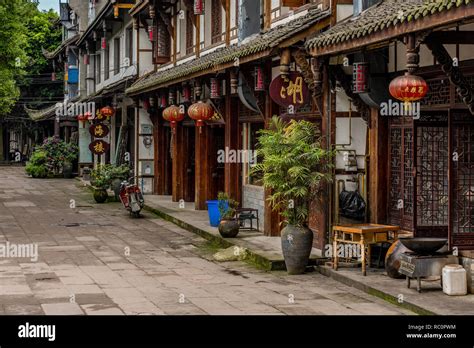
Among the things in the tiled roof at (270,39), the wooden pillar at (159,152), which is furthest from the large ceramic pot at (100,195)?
the tiled roof at (270,39)

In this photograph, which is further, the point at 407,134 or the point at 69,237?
the point at 69,237

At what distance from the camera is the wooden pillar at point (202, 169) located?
73.4 ft

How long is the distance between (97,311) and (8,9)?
19.8m

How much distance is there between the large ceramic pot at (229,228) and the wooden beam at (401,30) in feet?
15.7

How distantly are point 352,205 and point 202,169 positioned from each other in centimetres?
902

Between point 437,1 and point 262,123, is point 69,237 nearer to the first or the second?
point 262,123

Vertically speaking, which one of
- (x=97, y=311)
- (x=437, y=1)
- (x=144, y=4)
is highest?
(x=144, y=4)

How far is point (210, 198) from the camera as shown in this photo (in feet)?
73.8

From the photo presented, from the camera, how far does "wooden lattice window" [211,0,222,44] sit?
2164 cm

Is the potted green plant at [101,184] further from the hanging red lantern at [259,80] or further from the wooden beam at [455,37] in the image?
the wooden beam at [455,37]

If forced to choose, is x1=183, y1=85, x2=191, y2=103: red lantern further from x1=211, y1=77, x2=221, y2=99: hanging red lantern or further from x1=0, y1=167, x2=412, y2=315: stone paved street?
x1=0, y1=167, x2=412, y2=315: stone paved street

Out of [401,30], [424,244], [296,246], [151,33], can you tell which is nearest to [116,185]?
[151,33]
